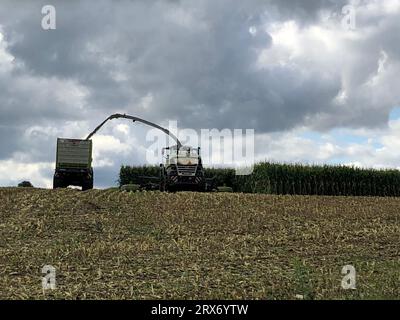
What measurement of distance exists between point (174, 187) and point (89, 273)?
21715 millimetres

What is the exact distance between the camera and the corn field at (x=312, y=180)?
44.7 m

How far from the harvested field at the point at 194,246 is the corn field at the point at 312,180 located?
13429 mm

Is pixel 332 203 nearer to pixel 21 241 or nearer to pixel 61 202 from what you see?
pixel 61 202

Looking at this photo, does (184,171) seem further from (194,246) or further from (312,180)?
(194,246)

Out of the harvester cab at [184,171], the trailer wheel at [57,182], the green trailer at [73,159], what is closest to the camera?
the harvester cab at [184,171]

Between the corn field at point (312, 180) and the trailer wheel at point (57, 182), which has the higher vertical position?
the corn field at point (312, 180)

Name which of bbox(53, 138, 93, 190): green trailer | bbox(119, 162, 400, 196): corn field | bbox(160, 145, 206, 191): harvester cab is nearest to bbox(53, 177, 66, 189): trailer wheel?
bbox(53, 138, 93, 190): green trailer

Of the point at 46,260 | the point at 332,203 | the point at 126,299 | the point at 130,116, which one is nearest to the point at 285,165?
the point at 130,116

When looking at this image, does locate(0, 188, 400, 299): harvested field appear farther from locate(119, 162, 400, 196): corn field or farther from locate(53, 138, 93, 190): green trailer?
locate(119, 162, 400, 196): corn field

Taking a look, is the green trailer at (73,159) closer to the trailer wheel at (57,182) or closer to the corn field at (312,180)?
the trailer wheel at (57,182)

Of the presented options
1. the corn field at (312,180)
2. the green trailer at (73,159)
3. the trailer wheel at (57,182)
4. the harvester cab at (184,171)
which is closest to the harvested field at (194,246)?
the harvester cab at (184,171)

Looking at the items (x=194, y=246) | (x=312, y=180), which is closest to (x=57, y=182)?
(x=312, y=180)

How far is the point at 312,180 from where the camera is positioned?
45.8 m

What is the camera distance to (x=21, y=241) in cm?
1947
